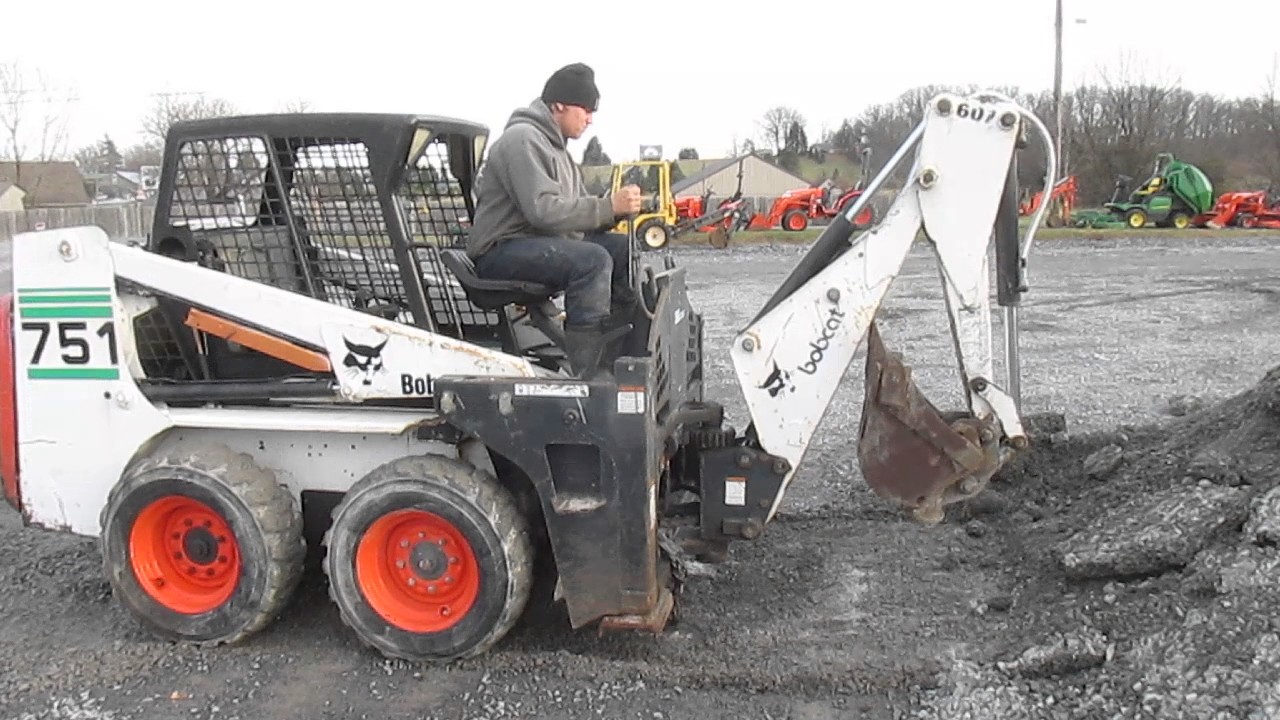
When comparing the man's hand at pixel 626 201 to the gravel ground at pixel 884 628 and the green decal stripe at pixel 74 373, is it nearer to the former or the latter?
the gravel ground at pixel 884 628

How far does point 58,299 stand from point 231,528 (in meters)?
1.11

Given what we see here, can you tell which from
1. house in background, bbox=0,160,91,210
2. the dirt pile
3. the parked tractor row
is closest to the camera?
the dirt pile

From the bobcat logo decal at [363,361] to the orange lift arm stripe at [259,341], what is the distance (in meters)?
0.10

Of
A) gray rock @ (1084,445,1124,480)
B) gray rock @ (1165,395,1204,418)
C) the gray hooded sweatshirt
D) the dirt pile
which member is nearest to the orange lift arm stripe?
the gray hooded sweatshirt

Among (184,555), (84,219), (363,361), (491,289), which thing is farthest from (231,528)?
(84,219)

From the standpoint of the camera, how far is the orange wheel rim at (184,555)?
4355 millimetres

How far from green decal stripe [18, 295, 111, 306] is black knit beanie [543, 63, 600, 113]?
1.86 m

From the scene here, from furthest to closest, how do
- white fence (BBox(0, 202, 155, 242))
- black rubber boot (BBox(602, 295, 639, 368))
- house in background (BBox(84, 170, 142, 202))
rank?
house in background (BBox(84, 170, 142, 202))
white fence (BBox(0, 202, 155, 242))
black rubber boot (BBox(602, 295, 639, 368))

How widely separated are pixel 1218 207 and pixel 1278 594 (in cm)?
2637

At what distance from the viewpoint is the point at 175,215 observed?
4.46 meters

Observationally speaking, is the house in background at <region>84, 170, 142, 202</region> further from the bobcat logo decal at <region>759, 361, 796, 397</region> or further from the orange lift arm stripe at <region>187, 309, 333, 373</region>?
the bobcat logo decal at <region>759, 361, 796, 397</region>

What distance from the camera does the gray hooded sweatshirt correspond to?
4.13 metres

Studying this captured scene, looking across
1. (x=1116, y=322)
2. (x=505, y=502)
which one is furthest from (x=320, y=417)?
(x=1116, y=322)

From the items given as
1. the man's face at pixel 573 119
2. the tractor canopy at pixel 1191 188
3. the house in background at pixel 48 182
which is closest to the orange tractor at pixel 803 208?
the tractor canopy at pixel 1191 188
